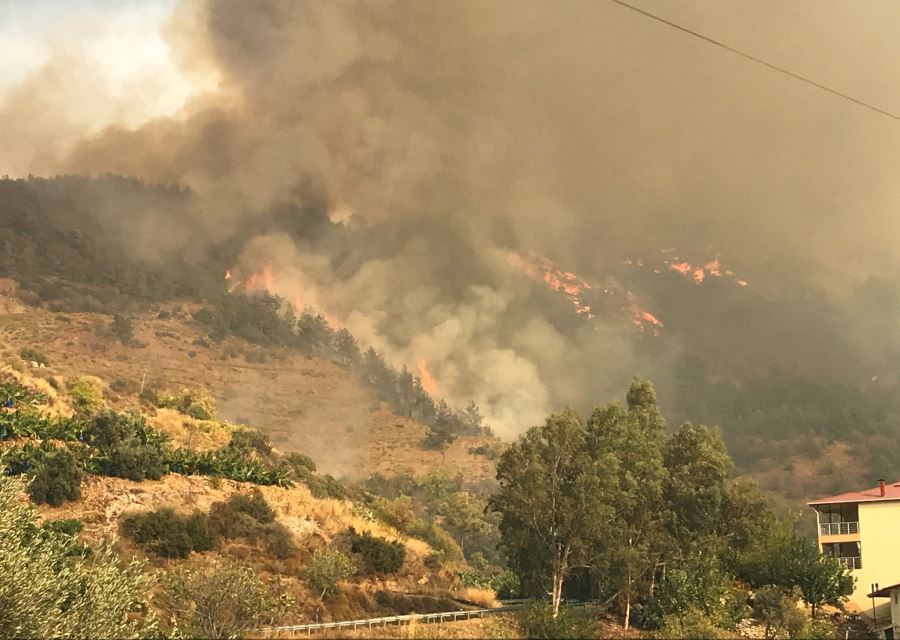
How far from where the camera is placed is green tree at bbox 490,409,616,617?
124 ft

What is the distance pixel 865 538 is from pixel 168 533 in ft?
146

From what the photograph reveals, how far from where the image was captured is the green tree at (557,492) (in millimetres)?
37844

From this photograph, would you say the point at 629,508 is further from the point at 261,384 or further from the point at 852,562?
the point at 261,384

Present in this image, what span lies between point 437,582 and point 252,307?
12943 centimetres

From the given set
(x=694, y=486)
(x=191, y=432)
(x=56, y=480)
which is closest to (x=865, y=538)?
(x=694, y=486)

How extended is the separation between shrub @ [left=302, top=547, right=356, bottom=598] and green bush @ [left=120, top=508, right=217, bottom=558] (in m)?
5.77

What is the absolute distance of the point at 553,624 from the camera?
33.7m

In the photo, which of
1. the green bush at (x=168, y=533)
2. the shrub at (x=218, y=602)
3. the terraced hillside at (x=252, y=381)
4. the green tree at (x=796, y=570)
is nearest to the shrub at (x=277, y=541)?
the green bush at (x=168, y=533)

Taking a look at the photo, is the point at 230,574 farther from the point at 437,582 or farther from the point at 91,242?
the point at 91,242

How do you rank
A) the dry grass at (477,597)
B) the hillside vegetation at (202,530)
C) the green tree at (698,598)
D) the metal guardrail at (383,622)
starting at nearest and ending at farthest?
1. the metal guardrail at (383,622)
2. the hillside vegetation at (202,530)
3. the green tree at (698,598)
4. the dry grass at (477,597)

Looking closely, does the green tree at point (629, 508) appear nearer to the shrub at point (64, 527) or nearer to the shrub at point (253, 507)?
the shrub at point (253, 507)

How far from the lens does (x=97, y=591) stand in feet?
96.3

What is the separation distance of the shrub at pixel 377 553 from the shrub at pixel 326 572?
4.04m

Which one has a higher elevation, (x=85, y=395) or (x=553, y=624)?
(x=85, y=395)
